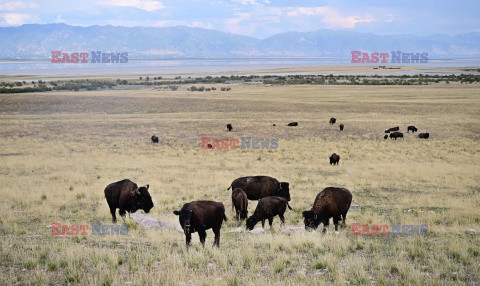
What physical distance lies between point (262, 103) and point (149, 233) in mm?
56680

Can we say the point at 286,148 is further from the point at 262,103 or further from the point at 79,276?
the point at 262,103

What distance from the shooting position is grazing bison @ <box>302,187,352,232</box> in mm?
11344

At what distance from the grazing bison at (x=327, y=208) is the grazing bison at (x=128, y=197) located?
475 centimetres

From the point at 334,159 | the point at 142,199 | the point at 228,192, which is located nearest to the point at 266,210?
the point at 142,199

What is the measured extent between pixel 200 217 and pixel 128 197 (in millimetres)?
3971

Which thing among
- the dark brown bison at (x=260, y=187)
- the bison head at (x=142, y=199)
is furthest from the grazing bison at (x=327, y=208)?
the bison head at (x=142, y=199)

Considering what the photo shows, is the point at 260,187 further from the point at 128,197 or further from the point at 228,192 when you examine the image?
the point at 128,197

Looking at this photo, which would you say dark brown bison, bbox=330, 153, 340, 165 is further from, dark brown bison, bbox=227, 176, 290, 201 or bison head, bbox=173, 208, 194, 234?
bison head, bbox=173, 208, 194, 234

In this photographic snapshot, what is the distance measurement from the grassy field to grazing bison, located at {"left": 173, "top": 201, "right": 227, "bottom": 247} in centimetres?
43

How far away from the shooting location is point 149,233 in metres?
10.4

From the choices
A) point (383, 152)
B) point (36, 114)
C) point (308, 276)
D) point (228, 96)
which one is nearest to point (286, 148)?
point (383, 152)

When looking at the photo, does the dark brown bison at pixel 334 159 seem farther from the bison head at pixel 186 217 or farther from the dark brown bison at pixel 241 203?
the bison head at pixel 186 217

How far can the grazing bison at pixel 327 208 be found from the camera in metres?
11.3

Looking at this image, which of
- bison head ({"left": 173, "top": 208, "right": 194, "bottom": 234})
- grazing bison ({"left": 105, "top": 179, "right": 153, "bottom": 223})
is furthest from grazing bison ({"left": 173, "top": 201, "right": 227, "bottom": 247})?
grazing bison ({"left": 105, "top": 179, "right": 153, "bottom": 223})
